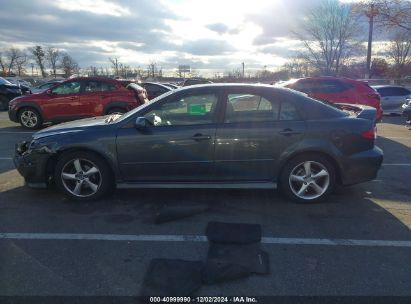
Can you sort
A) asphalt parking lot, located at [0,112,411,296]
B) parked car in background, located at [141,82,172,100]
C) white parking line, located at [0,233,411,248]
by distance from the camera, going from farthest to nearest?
parked car in background, located at [141,82,172,100] → white parking line, located at [0,233,411,248] → asphalt parking lot, located at [0,112,411,296]

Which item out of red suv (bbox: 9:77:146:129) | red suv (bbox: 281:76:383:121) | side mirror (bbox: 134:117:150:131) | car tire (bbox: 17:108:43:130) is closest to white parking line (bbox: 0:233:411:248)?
side mirror (bbox: 134:117:150:131)

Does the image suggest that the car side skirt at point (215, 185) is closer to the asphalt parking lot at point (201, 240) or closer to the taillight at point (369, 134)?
the asphalt parking lot at point (201, 240)

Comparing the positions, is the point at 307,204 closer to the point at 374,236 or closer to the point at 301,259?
the point at 374,236

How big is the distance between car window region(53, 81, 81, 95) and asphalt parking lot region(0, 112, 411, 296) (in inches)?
243

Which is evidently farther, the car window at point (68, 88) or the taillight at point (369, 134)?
the car window at point (68, 88)

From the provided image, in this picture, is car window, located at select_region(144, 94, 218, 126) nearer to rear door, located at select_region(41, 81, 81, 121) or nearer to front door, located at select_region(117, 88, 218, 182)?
front door, located at select_region(117, 88, 218, 182)

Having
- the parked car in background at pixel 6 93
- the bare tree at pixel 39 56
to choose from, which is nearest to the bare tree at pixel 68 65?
the bare tree at pixel 39 56

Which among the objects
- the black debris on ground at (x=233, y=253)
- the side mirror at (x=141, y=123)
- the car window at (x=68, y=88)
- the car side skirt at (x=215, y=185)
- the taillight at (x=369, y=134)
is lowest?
the black debris on ground at (x=233, y=253)

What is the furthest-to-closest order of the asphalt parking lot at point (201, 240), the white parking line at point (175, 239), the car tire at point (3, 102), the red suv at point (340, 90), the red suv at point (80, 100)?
the car tire at point (3, 102) < the red suv at point (80, 100) < the red suv at point (340, 90) < the white parking line at point (175, 239) < the asphalt parking lot at point (201, 240)

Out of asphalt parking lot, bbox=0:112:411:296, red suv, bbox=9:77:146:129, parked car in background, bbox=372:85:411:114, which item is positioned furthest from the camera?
parked car in background, bbox=372:85:411:114

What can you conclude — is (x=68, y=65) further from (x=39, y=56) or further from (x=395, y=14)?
(x=395, y=14)

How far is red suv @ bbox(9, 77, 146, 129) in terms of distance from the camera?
452 inches

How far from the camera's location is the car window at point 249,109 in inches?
195

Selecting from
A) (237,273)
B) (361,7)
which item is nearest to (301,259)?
(237,273)
